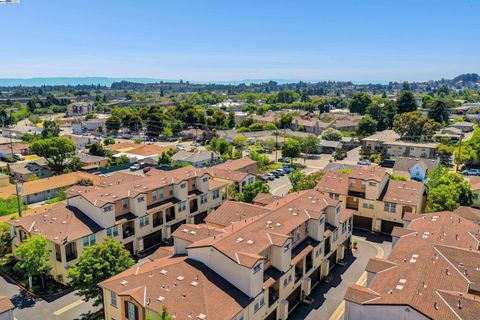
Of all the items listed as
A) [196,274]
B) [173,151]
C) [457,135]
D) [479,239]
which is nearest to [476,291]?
[479,239]

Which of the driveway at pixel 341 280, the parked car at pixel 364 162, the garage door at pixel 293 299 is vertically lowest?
the driveway at pixel 341 280

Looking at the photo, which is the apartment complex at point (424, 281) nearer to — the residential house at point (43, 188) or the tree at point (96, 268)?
the tree at point (96, 268)

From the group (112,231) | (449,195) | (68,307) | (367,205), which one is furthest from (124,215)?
(449,195)

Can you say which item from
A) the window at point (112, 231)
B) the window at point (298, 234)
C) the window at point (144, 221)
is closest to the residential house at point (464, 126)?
the window at point (298, 234)

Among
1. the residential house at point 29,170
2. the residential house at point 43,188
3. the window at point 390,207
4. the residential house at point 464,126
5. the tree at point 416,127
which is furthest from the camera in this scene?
the residential house at point 464,126

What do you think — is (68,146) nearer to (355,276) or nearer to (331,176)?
(331,176)

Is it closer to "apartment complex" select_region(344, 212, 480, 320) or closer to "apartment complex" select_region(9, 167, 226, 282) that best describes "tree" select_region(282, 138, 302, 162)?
"apartment complex" select_region(9, 167, 226, 282)

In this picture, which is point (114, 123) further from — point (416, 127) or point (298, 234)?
point (298, 234)
